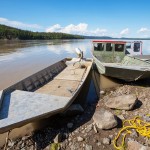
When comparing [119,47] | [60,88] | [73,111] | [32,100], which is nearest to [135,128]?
[73,111]

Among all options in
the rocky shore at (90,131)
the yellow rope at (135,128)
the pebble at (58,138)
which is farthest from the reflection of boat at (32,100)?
the yellow rope at (135,128)

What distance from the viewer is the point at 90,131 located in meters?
6.08

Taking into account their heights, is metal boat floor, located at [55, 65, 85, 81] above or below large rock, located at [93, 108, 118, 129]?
above

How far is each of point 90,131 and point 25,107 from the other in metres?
2.19

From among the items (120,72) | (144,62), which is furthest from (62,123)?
(144,62)

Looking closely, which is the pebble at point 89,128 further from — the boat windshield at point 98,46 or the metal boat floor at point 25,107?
the boat windshield at point 98,46

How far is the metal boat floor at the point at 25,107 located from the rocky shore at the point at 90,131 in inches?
34.4

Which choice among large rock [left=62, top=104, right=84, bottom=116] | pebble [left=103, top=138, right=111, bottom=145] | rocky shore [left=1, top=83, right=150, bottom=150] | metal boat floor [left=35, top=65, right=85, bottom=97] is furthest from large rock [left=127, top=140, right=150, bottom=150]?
metal boat floor [left=35, top=65, right=85, bottom=97]

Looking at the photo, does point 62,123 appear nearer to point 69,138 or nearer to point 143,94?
point 69,138

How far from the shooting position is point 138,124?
6.34 metres

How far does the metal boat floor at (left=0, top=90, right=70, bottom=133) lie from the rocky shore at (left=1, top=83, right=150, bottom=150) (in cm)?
87

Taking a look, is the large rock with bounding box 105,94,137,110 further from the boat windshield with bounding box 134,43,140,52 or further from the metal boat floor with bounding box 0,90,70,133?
the boat windshield with bounding box 134,43,140,52

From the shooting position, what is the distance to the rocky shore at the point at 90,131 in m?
5.48

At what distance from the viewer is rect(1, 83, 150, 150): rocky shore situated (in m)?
5.48
